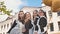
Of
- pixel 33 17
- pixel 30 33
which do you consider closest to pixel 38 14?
pixel 33 17

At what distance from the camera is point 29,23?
41.3 inches

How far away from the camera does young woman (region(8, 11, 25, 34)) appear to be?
3.38 ft

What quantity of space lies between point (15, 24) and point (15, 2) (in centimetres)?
16

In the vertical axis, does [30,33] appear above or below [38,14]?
below

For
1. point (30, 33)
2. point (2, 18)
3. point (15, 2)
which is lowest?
point (30, 33)

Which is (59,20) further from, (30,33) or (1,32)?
(1,32)

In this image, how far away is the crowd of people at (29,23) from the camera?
1.03 m

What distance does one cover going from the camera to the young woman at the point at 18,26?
1029mm

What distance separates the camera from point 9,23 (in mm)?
1026

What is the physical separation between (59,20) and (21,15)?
0.27 metres

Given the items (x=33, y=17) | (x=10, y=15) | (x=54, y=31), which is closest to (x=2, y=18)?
(x=10, y=15)

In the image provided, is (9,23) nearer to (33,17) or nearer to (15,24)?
(15,24)

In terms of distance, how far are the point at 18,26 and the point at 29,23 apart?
0.27 feet

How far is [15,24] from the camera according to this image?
41.1 inches
